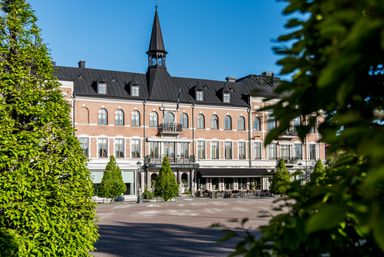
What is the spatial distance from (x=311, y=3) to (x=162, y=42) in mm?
45313

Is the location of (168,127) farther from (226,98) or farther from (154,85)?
(226,98)

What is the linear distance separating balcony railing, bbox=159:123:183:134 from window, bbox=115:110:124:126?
3.92 metres

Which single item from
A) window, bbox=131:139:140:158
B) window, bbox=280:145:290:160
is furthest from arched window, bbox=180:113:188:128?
window, bbox=280:145:290:160

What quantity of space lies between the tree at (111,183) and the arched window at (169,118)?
830 cm

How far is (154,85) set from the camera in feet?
146

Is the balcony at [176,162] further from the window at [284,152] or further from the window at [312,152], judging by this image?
the window at [312,152]

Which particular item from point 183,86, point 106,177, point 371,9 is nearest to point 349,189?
point 371,9

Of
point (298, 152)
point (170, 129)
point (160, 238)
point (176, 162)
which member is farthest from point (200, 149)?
point (160, 238)

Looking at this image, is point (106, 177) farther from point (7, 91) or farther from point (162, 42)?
point (7, 91)

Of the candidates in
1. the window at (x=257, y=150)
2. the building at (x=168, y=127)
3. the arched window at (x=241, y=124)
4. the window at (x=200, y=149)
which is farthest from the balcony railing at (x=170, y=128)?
the window at (x=257, y=150)

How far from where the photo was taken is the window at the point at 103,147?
4084 cm

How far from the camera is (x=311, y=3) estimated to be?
6.18 ft

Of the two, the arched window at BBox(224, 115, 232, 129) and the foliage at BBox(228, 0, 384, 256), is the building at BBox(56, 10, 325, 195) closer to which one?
the arched window at BBox(224, 115, 232, 129)

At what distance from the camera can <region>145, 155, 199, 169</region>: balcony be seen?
4244 cm
